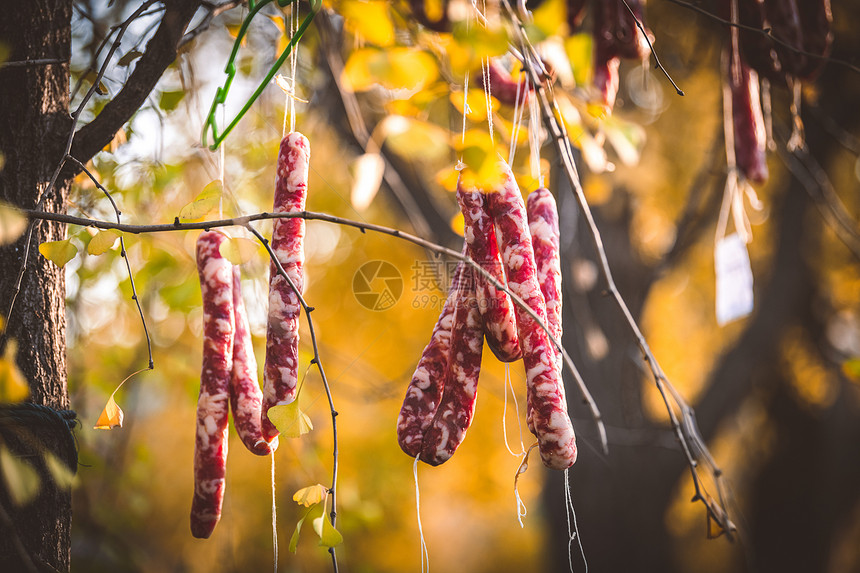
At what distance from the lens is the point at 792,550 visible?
313 cm

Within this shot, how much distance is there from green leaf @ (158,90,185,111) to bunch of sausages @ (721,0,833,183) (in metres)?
1.28

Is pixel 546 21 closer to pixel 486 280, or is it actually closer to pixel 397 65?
pixel 397 65

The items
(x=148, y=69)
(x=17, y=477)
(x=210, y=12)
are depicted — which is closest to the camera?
(x=17, y=477)

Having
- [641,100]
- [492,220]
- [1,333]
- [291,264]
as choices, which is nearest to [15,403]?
[1,333]

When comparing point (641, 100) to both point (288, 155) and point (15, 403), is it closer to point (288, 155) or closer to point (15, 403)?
point (288, 155)

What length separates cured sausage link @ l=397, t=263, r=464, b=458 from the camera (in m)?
0.71

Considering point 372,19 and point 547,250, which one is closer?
point 372,19

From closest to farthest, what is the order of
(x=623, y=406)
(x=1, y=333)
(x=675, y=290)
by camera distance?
(x=1, y=333) → (x=623, y=406) → (x=675, y=290)

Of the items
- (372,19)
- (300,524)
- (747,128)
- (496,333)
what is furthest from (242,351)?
(747,128)

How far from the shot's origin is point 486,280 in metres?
0.68

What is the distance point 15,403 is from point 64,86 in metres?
0.52

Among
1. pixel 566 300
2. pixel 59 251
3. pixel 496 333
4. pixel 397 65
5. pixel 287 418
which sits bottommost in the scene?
pixel 287 418

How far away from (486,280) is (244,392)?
40cm

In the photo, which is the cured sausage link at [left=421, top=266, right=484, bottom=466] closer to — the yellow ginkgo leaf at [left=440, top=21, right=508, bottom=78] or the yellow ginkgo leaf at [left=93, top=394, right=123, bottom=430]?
the yellow ginkgo leaf at [left=440, top=21, right=508, bottom=78]
